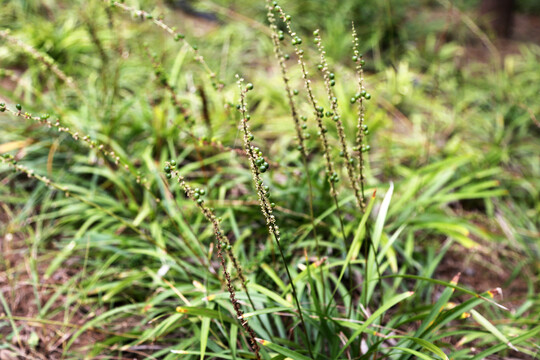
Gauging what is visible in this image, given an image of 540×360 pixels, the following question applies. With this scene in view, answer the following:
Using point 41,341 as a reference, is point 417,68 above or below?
above

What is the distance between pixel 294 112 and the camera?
1814mm

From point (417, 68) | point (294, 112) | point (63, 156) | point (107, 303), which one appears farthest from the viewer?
point (417, 68)

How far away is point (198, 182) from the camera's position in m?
3.43

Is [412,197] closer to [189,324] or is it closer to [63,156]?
[189,324]

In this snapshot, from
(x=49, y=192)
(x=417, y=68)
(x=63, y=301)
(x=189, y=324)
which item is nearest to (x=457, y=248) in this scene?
(x=189, y=324)

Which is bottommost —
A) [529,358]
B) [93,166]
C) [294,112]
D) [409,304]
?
[529,358]

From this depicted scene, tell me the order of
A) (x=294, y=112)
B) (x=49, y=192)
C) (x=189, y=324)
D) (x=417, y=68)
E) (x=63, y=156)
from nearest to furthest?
(x=294, y=112)
(x=189, y=324)
(x=49, y=192)
(x=63, y=156)
(x=417, y=68)

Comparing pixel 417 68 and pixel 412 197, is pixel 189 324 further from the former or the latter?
pixel 417 68

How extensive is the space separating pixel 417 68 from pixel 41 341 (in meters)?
6.00

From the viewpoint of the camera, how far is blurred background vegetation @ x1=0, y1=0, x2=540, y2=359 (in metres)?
2.64

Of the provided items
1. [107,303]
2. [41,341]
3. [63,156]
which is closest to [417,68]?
[63,156]

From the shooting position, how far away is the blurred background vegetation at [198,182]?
2.64m

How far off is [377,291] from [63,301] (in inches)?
82.6

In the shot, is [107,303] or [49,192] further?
[49,192]
